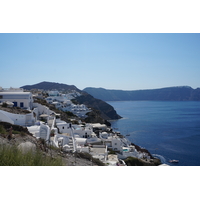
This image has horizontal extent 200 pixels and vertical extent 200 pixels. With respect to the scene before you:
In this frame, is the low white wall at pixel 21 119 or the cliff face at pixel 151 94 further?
the cliff face at pixel 151 94

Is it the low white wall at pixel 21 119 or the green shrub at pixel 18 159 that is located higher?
the green shrub at pixel 18 159

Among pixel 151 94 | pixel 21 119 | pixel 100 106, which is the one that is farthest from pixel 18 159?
pixel 151 94

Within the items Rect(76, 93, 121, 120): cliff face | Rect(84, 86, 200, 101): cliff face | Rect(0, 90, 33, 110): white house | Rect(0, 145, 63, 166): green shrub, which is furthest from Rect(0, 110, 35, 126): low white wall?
Rect(84, 86, 200, 101): cliff face

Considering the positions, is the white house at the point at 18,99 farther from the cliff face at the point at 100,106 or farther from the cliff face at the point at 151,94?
the cliff face at the point at 151,94

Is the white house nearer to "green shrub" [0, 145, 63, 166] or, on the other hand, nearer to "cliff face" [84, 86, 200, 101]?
"green shrub" [0, 145, 63, 166]

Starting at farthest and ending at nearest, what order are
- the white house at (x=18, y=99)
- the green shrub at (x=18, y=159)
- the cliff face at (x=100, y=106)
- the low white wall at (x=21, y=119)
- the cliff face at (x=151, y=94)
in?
1. the cliff face at (x=151, y=94)
2. the cliff face at (x=100, y=106)
3. the white house at (x=18, y=99)
4. the low white wall at (x=21, y=119)
5. the green shrub at (x=18, y=159)

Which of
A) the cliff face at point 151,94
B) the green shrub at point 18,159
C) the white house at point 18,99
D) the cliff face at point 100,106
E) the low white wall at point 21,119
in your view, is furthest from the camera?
the cliff face at point 151,94

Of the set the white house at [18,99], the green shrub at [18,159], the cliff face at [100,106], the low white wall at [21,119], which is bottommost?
the cliff face at [100,106]

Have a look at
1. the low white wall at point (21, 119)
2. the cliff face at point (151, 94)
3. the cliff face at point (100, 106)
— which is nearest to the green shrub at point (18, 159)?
the low white wall at point (21, 119)

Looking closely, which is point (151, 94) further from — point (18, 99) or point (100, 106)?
point (18, 99)
